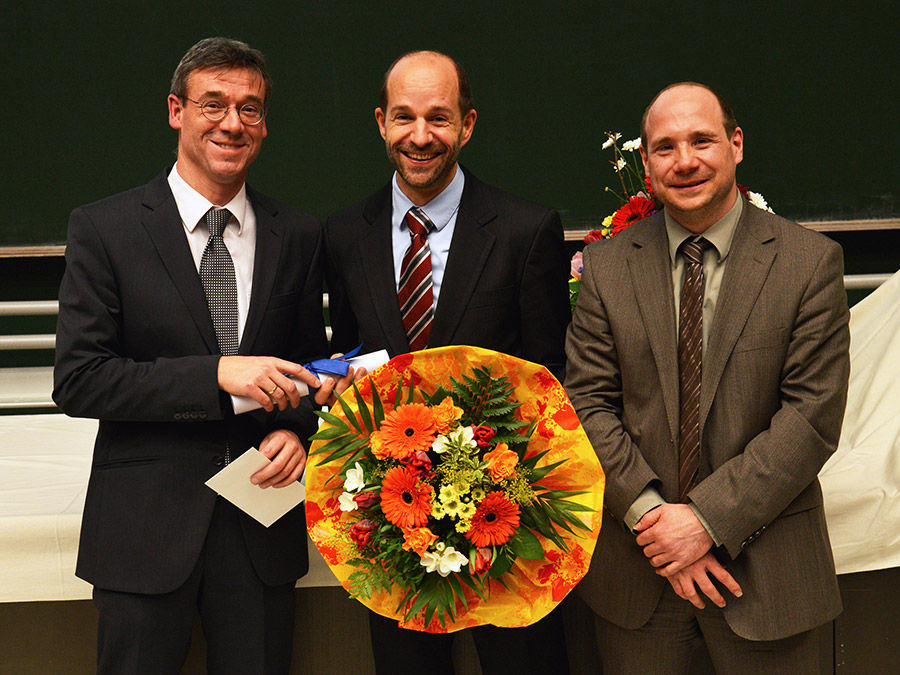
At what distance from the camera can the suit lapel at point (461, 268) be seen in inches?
74.8

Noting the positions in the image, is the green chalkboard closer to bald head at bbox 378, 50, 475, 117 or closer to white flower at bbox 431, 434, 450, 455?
bald head at bbox 378, 50, 475, 117

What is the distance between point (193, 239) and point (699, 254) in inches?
41.9

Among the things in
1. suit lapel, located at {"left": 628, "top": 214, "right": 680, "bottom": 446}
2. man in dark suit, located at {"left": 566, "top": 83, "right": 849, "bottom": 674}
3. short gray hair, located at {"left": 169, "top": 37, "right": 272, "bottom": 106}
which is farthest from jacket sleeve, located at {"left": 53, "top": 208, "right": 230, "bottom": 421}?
suit lapel, located at {"left": 628, "top": 214, "right": 680, "bottom": 446}

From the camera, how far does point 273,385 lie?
5.47 ft

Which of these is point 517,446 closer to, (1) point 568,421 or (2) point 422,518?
(1) point 568,421

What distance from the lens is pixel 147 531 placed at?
175cm

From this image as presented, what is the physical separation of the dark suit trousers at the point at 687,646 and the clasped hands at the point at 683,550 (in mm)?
62

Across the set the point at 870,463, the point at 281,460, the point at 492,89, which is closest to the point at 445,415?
the point at 281,460

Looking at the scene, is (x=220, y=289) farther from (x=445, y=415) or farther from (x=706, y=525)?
(x=706, y=525)

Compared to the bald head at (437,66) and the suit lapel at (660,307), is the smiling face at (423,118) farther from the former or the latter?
the suit lapel at (660,307)

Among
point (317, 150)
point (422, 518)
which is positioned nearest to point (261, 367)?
point (422, 518)

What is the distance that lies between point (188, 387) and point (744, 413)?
1096 mm

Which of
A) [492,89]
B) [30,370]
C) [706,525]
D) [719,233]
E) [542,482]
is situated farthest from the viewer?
[492,89]

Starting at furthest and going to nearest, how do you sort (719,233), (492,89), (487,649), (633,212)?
(492,89)
(633,212)
(487,649)
(719,233)
